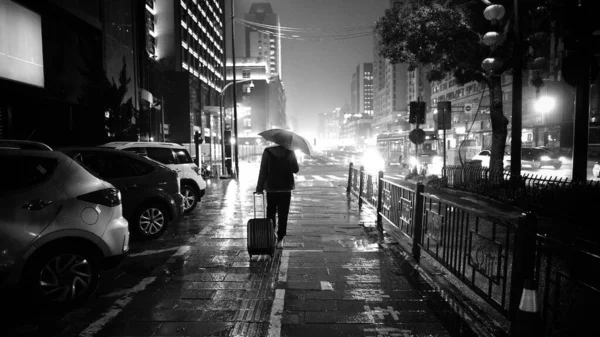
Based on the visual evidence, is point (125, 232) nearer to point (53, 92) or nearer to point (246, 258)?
point (246, 258)

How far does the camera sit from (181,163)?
33.8 feet

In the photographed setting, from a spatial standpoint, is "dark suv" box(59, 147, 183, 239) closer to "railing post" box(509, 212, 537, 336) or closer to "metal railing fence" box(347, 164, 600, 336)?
"metal railing fence" box(347, 164, 600, 336)

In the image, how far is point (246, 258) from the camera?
250 inches

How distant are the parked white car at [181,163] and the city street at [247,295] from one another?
2.66 m

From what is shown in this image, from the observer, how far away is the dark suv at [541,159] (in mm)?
24722

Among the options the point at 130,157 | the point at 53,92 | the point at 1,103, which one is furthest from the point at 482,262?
the point at 53,92

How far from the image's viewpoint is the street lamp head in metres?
37.1

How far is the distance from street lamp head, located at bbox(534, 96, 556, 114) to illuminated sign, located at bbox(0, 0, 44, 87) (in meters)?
41.2

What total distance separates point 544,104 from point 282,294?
139 ft

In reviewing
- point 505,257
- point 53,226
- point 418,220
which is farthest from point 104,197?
point 418,220

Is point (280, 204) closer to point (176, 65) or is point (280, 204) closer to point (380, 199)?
point (380, 199)

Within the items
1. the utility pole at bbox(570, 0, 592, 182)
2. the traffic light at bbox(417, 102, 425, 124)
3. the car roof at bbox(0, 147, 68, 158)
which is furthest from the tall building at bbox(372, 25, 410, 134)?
the car roof at bbox(0, 147, 68, 158)

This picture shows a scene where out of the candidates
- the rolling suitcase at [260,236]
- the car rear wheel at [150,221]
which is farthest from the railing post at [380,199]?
the car rear wheel at [150,221]

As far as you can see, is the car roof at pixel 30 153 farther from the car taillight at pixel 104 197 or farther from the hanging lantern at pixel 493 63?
the hanging lantern at pixel 493 63
